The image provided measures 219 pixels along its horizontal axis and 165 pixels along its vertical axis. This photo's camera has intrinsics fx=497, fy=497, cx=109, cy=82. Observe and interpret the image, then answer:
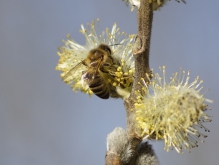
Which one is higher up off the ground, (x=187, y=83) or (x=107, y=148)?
(x=187, y=83)

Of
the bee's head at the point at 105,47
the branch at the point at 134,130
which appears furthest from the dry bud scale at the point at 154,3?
the bee's head at the point at 105,47

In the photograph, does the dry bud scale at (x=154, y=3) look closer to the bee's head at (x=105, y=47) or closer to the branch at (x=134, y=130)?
the branch at (x=134, y=130)

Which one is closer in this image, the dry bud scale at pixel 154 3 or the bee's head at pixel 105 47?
the dry bud scale at pixel 154 3

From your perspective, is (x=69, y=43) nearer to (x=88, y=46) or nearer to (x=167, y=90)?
(x=88, y=46)

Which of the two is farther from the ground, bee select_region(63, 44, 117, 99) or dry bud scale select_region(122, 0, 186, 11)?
dry bud scale select_region(122, 0, 186, 11)

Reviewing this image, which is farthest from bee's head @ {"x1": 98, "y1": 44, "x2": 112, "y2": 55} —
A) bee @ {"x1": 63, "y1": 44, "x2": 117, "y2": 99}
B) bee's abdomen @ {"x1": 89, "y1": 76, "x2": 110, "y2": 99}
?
bee's abdomen @ {"x1": 89, "y1": 76, "x2": 110, "y2": 99}

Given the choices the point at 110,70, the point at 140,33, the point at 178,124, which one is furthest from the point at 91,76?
the point at 178,124

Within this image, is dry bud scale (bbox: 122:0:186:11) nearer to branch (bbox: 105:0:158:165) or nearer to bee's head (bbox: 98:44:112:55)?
branch (bbox: 105:0:158:165)
